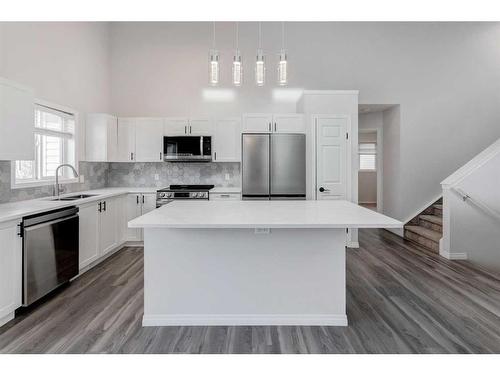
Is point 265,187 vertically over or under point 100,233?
over

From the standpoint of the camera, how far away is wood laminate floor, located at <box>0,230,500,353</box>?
2332 mm

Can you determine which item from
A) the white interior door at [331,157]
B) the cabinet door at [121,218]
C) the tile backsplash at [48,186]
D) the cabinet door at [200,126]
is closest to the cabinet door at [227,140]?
the cabinet door at [200,126]

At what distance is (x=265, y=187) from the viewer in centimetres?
506

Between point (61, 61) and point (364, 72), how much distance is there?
4.83 meters

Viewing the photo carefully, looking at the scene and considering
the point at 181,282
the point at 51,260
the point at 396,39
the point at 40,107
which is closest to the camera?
the point at 181,282

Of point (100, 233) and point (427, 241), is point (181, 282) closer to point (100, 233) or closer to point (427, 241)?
point (100, 233)

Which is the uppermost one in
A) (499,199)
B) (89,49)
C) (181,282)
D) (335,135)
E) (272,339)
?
(89,49)

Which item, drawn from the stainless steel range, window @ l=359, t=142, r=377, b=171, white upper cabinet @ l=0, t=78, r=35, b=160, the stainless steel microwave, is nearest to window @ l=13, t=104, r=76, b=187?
white upper cabinet @ l=0, t=78, r=35, b=160

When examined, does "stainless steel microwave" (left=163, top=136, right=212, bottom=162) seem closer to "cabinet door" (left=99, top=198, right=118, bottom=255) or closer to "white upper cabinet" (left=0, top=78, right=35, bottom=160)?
"cabinet door" (left=99, top=198, right=118, bottom=255)

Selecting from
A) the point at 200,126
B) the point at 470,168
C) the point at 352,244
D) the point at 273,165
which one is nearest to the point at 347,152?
Answer: the point at 273,165

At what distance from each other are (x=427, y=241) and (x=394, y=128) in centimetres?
221

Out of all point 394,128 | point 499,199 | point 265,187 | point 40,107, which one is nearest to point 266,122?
point 265,187

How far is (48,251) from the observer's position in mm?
3154

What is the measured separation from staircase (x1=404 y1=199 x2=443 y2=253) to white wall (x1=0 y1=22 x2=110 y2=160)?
18.3 ft
